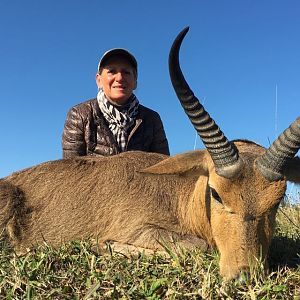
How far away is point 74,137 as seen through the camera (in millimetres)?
10570

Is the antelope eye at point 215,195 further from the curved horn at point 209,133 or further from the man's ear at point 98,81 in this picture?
the man's ear at point 98,81

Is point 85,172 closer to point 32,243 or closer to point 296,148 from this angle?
point 32,243

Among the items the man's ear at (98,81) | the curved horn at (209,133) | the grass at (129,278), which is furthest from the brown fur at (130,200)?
the man's ear at (98,81)

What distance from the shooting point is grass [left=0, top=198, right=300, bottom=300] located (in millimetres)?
4629

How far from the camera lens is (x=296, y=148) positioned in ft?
19.3

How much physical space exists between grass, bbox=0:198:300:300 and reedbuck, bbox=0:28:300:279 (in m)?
0.28

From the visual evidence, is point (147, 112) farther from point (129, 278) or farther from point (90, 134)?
point (129, 278)

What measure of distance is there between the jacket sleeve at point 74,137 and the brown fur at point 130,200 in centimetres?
211

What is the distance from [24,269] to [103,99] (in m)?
6.13

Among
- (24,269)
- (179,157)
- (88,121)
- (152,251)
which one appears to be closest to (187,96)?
(179,157)

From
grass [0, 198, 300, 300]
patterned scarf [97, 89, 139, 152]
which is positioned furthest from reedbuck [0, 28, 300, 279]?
patterned scarf [97, 89, 139, 152]

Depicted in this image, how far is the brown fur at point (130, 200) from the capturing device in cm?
582

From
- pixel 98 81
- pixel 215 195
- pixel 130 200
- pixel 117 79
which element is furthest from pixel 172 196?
pixel 98 81

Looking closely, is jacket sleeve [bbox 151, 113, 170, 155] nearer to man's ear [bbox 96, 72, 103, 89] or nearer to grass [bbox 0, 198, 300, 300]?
man's ear [bbox 96, 72, 103, 89]
